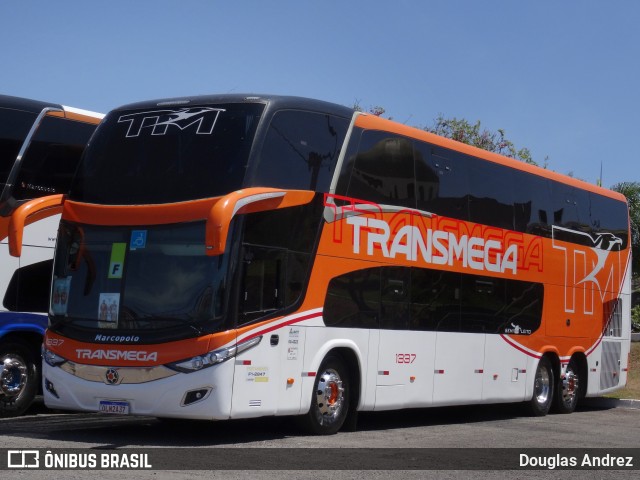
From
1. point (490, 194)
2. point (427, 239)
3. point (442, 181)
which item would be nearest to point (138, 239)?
point (427, 239)

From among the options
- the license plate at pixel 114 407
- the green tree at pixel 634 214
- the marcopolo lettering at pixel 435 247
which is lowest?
the license plate at pixel 114 407

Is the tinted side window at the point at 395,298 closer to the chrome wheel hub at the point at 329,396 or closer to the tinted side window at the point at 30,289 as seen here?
the chrome wheel hub at the point at 329,396

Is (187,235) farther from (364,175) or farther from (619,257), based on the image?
(619,257)

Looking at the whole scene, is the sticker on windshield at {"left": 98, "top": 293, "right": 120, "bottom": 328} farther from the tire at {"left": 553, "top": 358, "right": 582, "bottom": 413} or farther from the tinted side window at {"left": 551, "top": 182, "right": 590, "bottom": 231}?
the tire at {"left": 553, "top": 358, "right": 582, "bottom": 413}

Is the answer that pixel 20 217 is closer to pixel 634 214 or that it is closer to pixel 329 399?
pixel 329 399

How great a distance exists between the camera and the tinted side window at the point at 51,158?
50.0 feet

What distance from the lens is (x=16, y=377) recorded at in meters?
15.4

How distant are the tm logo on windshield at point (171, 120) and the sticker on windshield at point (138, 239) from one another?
1.33 meters

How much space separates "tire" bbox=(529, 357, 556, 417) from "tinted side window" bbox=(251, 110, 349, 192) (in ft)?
25.2

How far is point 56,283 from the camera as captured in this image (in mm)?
13383

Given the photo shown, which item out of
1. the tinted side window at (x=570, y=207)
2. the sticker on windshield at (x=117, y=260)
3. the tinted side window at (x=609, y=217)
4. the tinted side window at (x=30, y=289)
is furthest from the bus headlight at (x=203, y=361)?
the tinted side window at (x=609, y=217)

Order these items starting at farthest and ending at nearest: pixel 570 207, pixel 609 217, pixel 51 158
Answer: pixel 609 217 → pixel 570 207 → pixel 51 158

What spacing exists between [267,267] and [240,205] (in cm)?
110

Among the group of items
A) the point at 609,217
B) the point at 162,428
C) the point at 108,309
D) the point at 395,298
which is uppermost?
the point at 609,217
